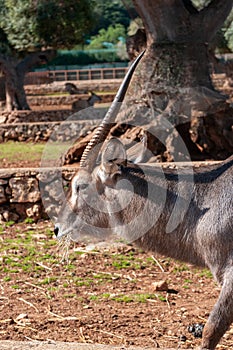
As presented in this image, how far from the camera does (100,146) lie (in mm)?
5504

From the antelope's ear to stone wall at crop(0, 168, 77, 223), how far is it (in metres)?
4.08

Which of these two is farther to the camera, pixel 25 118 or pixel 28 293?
pixel 25 118

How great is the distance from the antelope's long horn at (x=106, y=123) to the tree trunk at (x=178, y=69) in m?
5.89

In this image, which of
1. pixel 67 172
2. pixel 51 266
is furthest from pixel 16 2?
pixel 51 266

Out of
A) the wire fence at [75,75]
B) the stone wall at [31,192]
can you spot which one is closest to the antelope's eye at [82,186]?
the stone wall at [31,192]

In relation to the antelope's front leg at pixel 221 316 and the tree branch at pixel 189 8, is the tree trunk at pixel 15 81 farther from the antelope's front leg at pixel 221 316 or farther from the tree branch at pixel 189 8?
the antelope's front leg at pixel 221 316

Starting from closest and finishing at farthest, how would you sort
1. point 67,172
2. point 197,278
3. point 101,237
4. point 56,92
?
point 101,237 < point 197,278 < point 67,172 < point 56,92

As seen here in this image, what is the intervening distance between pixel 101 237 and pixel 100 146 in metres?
0.71

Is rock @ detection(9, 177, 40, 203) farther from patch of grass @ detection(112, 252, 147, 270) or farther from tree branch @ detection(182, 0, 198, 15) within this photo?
tree branch @ detection(182, 0, 198, 15)

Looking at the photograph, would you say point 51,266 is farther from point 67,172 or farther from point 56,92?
point 56,92

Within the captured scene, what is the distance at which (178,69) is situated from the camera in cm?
1180

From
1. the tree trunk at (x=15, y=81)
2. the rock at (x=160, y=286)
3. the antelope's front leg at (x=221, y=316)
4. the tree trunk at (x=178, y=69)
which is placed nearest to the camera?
the antelope's front leg at (x=221, y=316)

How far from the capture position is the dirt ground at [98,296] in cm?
577

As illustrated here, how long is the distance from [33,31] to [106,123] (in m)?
16.9
